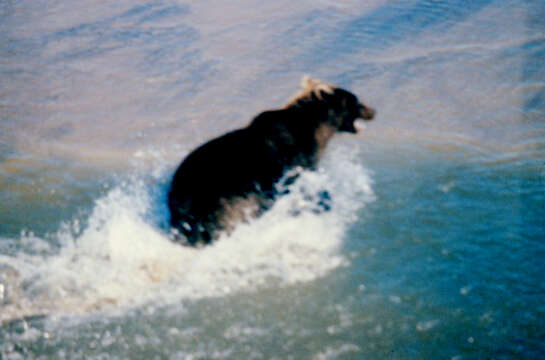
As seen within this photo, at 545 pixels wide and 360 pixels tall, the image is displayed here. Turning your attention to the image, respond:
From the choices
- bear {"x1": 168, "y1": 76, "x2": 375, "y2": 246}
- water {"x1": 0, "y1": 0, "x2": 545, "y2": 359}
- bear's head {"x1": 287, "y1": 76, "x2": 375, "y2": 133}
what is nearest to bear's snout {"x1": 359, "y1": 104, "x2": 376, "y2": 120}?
bear's head {"x1": 287, "y1": 76, "x2": 375, "y2": 133}

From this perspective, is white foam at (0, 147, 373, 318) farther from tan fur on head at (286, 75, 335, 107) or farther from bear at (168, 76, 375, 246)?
tan fur on head at (286, 75, 335, 107)

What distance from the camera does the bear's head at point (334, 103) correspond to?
5.25m

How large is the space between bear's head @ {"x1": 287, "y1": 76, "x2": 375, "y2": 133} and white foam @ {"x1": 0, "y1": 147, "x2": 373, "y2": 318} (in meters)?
0.61

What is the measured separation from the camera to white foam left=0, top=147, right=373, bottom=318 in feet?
13.6

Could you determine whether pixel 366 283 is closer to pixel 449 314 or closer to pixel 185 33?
pixel 449 314

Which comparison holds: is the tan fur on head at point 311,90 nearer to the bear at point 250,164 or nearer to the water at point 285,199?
the bear at point 250,164

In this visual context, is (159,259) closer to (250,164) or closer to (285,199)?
(250,164)

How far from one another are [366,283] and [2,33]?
28.6 ft

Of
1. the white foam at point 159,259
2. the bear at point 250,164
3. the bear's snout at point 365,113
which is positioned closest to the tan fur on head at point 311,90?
the bear at point 250,164

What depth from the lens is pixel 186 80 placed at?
26.7 ft

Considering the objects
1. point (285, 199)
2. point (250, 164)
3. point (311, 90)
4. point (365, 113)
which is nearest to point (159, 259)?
point (250, 164)

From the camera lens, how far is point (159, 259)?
4.50 m

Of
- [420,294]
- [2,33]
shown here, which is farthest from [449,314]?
[2,33]

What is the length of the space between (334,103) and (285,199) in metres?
1.12
